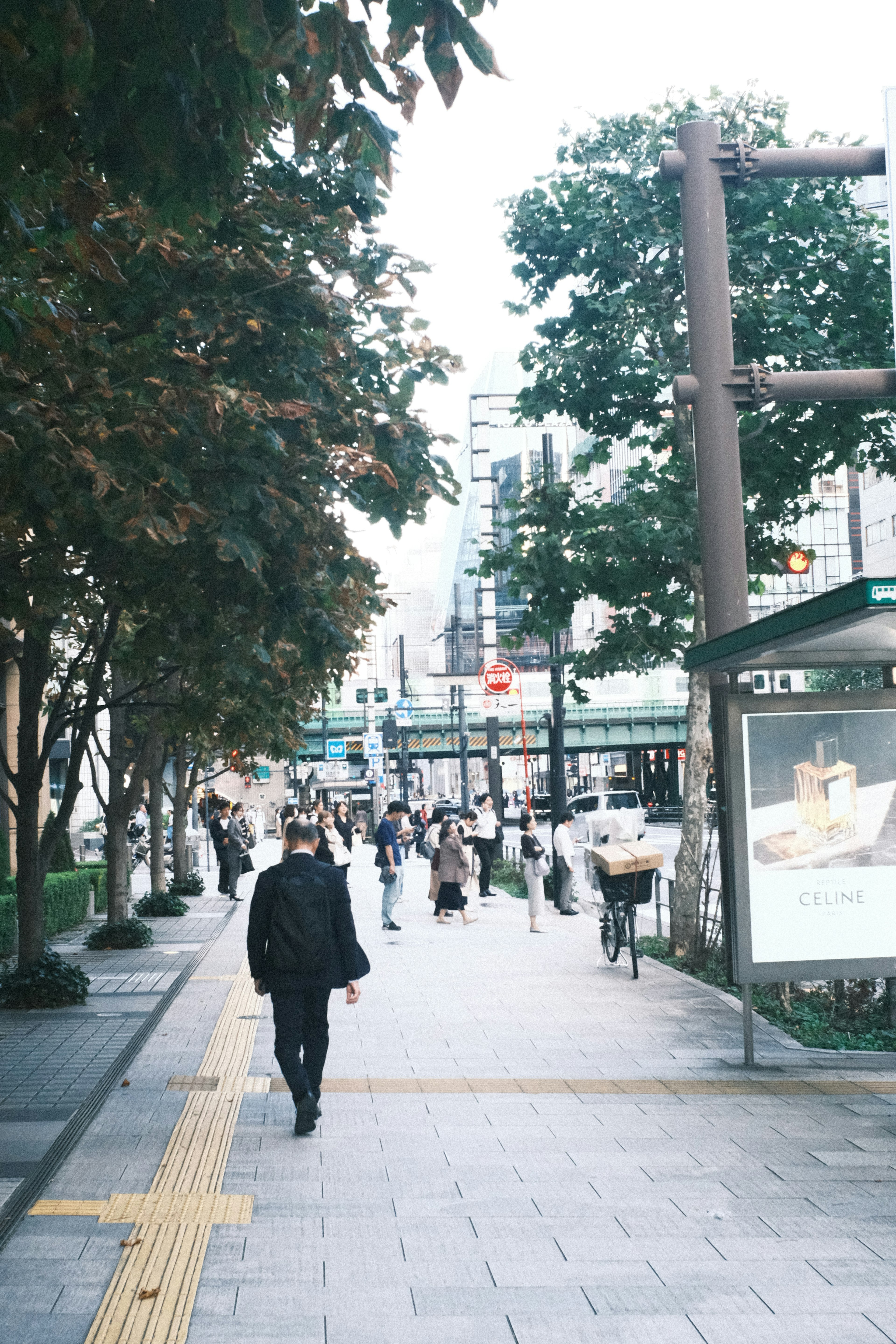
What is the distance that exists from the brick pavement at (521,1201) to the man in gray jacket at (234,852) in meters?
17.1

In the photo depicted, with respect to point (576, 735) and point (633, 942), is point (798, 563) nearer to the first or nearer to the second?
point (633, 942)

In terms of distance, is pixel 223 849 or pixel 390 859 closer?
pixel 390 859

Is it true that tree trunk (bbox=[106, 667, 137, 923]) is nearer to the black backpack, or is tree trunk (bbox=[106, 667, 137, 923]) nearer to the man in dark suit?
the man in dark suit

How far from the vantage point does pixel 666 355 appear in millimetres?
15531

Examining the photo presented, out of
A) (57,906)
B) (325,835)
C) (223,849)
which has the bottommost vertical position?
(57,906)

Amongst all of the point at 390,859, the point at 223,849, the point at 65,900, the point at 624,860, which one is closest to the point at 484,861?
the point at 223,849

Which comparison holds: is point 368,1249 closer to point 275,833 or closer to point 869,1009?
point 869,1009

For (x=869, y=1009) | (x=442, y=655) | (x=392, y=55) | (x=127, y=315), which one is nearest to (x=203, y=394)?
(x=127, y=315)

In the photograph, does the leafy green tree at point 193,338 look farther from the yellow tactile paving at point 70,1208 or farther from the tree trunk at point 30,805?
the yellow tactile paving at point 70,1208

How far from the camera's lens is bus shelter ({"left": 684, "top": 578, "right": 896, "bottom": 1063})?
29.1 feet

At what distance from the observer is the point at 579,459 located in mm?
15766

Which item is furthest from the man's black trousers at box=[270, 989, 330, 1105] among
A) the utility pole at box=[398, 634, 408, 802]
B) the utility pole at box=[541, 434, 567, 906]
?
the utility pole at box=[398, 634, 408, 802]

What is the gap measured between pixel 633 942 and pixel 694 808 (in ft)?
6.39

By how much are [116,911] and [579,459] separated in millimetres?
8654
